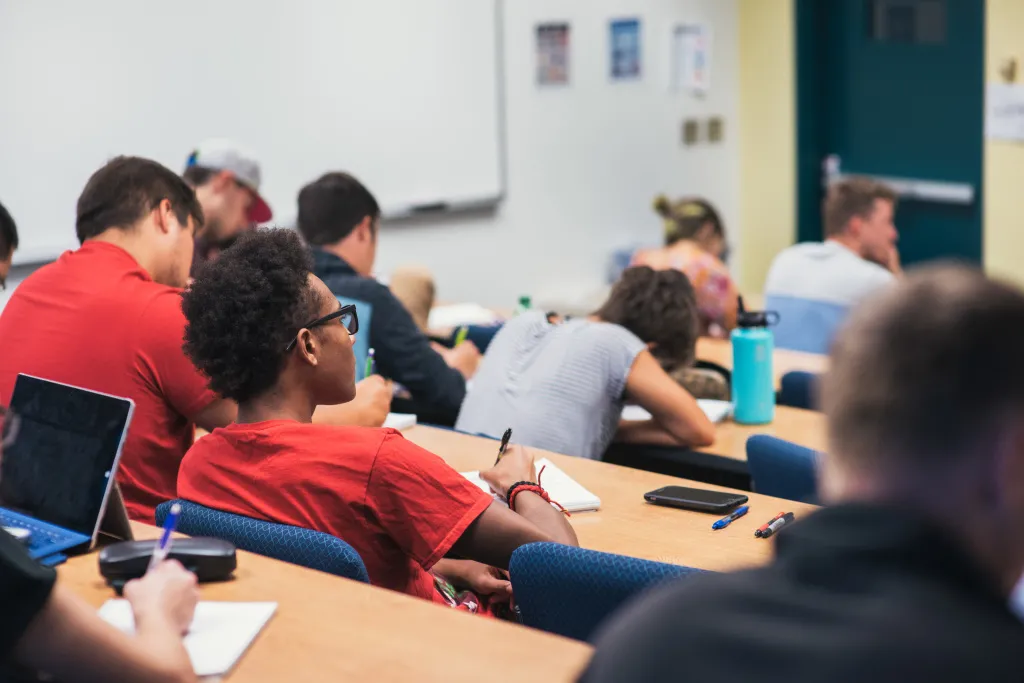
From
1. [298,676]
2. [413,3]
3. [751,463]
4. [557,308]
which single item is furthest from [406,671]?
[557,308]

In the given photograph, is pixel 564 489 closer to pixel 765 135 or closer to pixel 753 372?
pixel 753 372

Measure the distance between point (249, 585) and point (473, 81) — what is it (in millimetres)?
4433

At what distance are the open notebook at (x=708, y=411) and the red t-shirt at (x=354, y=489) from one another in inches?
51.6

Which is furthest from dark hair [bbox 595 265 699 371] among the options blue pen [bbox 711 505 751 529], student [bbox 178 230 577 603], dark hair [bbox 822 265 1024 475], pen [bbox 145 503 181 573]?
dark hair [bbox 822 265 1024 475]

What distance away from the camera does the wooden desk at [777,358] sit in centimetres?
362

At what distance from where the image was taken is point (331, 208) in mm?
3619

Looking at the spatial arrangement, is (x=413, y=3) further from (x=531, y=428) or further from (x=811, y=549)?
(x=811, y=549)

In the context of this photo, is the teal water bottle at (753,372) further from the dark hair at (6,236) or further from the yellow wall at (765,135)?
the yellow wall at (765,135)

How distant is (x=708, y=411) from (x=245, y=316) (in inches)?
60.3

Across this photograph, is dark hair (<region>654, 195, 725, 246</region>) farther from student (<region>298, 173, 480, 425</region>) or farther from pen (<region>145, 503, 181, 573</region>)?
pen (<region>145, 503, 181, 573</region>)

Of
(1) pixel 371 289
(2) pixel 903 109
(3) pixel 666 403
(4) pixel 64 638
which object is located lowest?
(3) pixel 666 403

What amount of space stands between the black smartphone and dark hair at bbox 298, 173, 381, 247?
164cm

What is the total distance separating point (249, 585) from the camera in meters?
1.61

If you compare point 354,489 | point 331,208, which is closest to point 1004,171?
point 331,208
